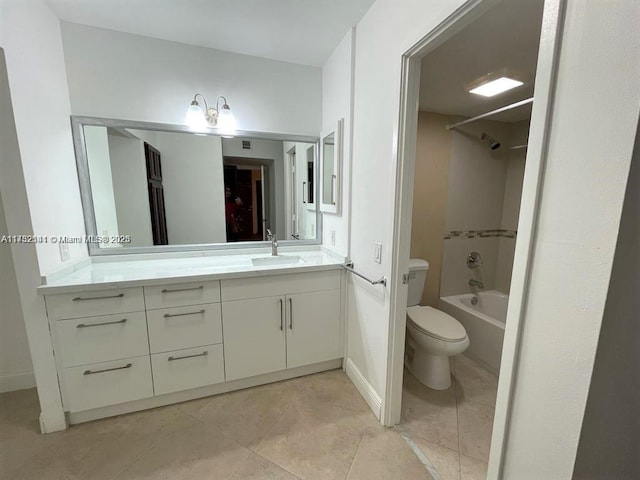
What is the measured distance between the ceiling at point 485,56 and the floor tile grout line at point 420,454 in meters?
2.24

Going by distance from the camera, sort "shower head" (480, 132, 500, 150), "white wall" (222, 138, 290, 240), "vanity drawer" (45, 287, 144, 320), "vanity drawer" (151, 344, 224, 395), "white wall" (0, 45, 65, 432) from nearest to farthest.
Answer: "white wall" (0, 45, 65, 432), "vanity drawer" (45, 287, 144, 320), "vanity drawer" (151, 344, 224, 395), "white wall" (222, 138, 290, 240), "shower head" (480, 132, 500, 150)

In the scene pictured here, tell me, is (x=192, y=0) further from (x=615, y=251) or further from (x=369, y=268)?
(x=615, y=251)

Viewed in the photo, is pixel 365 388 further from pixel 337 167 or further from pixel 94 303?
pixel 94 303

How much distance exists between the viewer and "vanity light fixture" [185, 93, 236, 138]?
79.0 inches

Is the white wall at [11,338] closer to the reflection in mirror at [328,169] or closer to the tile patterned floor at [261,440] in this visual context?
the tile patterned floor at [261,440]

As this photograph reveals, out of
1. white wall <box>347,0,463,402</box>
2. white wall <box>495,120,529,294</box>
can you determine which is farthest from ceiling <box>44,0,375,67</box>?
white wall <box>495,120,529,294</box>

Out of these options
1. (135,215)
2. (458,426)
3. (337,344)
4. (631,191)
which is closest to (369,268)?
(337,344)

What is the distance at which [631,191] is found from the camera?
2.02 feet

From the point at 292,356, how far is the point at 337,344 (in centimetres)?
36

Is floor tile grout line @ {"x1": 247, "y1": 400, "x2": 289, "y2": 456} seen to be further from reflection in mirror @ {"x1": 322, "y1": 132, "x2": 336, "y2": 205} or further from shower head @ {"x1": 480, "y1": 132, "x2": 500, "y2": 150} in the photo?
shower head @ {"x1": 480, "y1": 132, "x2": 500, "y2": 150}

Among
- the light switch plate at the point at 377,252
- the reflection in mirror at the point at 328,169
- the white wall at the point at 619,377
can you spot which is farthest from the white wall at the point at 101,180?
the white wall at the point at 619,377

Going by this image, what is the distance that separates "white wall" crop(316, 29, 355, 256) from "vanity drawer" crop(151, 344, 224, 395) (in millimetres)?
1150

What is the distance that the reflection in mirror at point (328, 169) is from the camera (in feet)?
7.18

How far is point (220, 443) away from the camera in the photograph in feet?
4.97
